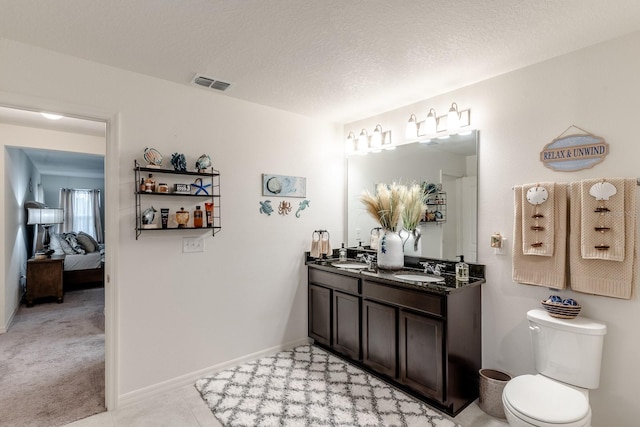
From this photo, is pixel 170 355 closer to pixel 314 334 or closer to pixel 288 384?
pixel 288 384

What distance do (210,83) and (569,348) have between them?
3.03 m

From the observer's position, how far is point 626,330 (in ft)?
6.13

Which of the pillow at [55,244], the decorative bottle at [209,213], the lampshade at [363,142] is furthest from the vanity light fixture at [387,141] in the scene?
the pillow at [55,244]

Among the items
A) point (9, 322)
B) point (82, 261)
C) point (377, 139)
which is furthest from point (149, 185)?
point (82, 261)

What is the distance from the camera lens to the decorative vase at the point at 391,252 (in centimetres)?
288

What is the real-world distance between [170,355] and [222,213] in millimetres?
1196

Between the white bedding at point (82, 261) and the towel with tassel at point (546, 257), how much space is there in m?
6.36

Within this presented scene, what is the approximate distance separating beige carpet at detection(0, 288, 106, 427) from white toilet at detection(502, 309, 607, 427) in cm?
267

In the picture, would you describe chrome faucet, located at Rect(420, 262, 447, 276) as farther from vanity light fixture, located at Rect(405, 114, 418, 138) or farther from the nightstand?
the nightstand

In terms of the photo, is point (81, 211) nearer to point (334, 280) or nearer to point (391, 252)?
point (334, 280)

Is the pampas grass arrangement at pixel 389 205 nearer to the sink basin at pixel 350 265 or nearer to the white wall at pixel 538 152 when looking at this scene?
the sink basin at pixel 350 265

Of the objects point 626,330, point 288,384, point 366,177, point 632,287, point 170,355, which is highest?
point 366,177

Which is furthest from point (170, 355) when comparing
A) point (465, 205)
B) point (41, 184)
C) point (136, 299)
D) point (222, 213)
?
point (41, 184)

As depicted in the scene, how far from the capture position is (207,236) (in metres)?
2.74
